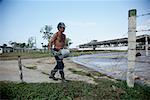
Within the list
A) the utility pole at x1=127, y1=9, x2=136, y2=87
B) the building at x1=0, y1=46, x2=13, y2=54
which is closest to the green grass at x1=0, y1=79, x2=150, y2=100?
the utility pole at x1=127, y1=9, x2=136, y2=87

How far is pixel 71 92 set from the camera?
13.2 ft

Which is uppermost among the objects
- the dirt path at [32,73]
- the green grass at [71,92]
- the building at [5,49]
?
the building at [5,49]

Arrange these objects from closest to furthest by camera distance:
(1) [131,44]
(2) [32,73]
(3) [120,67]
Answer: (1) [131,44], (2) [32,73], (3) [120,67]

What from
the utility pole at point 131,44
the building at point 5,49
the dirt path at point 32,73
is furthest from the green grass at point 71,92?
the building at point 5,49

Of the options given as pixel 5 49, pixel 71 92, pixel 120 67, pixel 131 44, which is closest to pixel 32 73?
pixel 5 49

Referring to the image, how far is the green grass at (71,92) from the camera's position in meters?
3.88

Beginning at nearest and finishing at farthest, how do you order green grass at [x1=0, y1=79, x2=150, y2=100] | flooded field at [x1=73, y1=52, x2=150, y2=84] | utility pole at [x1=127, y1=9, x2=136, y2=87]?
green grass at [x1=0, y1=79, x2=150, y2=100] → utility pole at [x1=127, y1=9, x2=136, y2=87] → flooded field at [x1=73, y1=52, x2=150, y2=84]

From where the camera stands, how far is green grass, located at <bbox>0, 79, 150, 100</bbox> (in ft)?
12.7

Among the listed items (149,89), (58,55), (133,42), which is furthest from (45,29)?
(149,89)

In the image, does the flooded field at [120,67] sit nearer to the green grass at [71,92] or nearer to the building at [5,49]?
the green grass at [71,92]

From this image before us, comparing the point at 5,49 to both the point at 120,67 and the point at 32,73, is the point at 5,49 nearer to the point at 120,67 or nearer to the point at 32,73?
the point at 32,73

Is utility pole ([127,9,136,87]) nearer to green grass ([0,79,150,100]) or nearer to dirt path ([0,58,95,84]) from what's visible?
green grass ([0,79,150,100])

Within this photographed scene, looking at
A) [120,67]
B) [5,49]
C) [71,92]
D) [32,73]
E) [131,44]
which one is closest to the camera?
[71,92]

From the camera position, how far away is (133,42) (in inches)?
179
